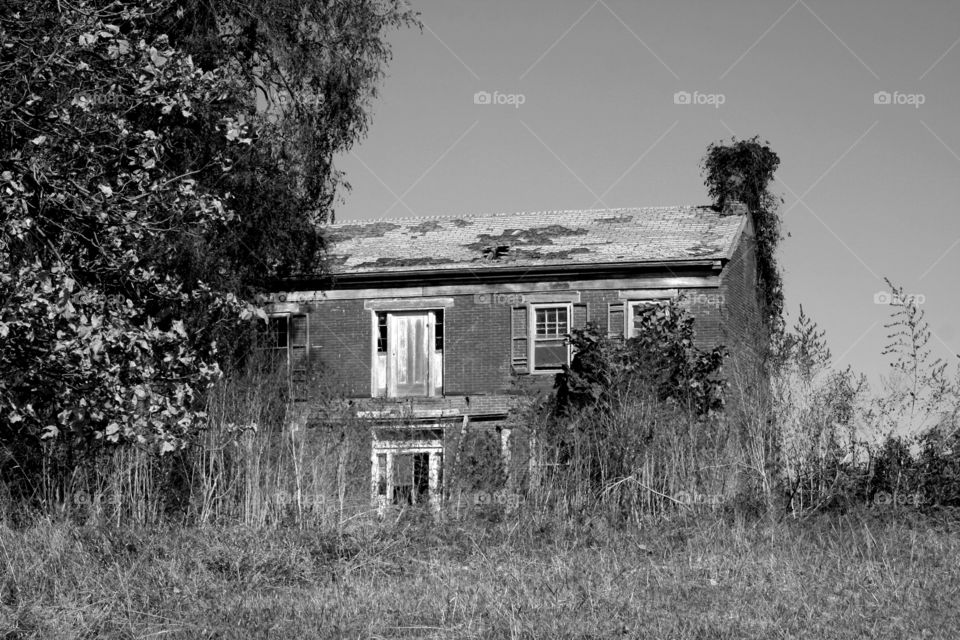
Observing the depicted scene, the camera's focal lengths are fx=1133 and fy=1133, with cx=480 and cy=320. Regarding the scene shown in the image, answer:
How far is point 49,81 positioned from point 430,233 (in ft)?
53.6

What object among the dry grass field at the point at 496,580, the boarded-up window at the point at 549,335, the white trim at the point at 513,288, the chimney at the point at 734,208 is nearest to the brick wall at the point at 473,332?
→ the white trim at the point at 513,288

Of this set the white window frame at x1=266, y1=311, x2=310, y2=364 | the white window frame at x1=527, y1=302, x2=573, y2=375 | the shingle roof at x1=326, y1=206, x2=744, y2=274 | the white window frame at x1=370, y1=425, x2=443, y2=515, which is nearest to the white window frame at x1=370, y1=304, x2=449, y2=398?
the shingle roof at x1=326, y1=206, x2=744, y2=274

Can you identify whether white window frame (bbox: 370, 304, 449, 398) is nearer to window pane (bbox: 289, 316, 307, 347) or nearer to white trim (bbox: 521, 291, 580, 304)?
window pane (bbox: 289, 316, 307, 347)

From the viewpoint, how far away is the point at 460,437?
13.9 meters

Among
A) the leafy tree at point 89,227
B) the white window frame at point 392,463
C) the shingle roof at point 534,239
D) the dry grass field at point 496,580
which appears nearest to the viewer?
the dry grass field at point 496,580

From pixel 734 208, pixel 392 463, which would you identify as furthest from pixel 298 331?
pixel 392 463

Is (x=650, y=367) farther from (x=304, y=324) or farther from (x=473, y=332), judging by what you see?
Answer: (x=304, y=324)

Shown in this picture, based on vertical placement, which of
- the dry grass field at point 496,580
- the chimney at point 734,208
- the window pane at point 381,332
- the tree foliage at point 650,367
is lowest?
the dry grass field at point 496,580

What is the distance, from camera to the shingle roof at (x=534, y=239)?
963 inches

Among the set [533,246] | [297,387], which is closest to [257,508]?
[297,387]

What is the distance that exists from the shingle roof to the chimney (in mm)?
222

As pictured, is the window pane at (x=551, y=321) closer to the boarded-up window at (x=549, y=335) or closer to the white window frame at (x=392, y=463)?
the boarded-up window at (x=549, y=335)

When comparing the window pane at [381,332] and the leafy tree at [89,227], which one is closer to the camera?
the leafy tree at [89,227]

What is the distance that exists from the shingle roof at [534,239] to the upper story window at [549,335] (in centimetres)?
114
